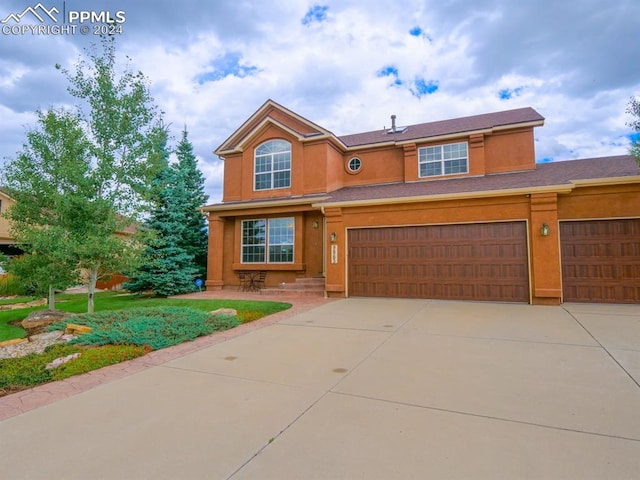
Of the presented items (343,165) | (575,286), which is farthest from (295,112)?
(575,286)

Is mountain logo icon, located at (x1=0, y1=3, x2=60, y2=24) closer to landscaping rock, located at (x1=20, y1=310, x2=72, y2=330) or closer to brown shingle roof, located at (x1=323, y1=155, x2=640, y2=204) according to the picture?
landscaping rock, located at (x1=20, y1=310, x2=72, y2=330)

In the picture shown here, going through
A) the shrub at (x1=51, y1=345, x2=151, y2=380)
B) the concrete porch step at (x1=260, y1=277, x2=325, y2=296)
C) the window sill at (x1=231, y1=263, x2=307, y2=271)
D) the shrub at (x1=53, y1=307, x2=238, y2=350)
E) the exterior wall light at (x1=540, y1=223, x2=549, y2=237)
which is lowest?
the shrub at (x1=51, y1=345, x2=151, y2=380)

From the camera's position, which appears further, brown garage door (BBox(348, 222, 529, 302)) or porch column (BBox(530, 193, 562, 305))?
brown garage door (BBox(348, 222, 529, 302))

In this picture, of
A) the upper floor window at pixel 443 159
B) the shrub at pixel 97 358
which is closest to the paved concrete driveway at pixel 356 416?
the shrub at pixel 97 358

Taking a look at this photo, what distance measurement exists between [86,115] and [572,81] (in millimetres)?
18110

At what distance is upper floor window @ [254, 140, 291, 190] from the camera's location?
49.9 feet

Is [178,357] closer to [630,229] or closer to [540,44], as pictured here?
[630,229]

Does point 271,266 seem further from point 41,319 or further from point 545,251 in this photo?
point 545,251

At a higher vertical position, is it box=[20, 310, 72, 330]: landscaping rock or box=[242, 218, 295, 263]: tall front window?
box=[242, 218, 295, 263]: tall front window

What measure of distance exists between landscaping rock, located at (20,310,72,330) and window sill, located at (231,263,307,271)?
709cm

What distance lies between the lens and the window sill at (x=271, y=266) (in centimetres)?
1415

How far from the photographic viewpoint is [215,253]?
15359mm

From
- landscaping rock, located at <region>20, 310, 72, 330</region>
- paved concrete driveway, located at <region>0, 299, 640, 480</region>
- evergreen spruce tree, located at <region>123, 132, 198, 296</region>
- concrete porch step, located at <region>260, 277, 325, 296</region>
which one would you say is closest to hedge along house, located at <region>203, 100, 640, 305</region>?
concrete porch step, located at <region>260, 277, 325, 296</region>

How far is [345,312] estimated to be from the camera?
9023 mm
